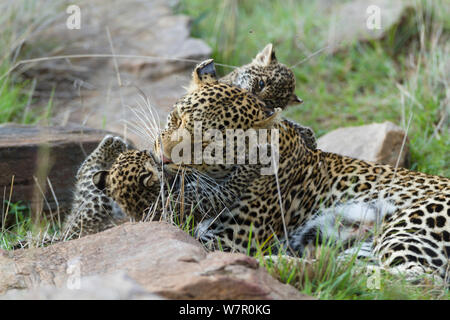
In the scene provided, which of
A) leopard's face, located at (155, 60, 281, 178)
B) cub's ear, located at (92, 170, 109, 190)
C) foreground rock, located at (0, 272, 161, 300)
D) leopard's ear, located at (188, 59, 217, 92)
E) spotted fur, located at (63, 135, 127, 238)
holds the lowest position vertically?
spotted fur, located at (63, 135, 127, 238)

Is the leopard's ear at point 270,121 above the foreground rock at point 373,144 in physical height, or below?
above

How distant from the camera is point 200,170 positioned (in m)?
6.55

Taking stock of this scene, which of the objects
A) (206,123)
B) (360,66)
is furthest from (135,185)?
(360,66)

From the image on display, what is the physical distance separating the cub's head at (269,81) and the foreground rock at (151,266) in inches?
144

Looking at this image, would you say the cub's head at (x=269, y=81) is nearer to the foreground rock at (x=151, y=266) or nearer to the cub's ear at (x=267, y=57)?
the cub's ear at (x=267, y=57)

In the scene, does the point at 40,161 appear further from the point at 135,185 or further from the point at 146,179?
the point at 146,179

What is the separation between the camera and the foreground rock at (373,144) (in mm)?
9539

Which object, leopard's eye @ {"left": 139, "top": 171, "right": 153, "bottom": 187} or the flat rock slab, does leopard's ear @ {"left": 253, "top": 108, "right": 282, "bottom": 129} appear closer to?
leopard's eye @ {"left": 139, "top": 171, "right": 153, "bottom": 187}

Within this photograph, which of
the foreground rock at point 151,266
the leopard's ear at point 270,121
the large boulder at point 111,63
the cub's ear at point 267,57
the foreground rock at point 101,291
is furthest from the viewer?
the large boulder at point 111,63

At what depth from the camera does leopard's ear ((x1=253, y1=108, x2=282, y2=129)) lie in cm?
657

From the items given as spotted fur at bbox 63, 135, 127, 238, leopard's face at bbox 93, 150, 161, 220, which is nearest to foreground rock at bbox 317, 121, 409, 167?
leopard's face at bbox 93, 150, 161, 220

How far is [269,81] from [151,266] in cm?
471

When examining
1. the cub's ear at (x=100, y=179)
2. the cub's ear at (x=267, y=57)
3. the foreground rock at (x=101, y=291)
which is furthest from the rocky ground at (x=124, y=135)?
the cub's ear at (x=267, y=57)
